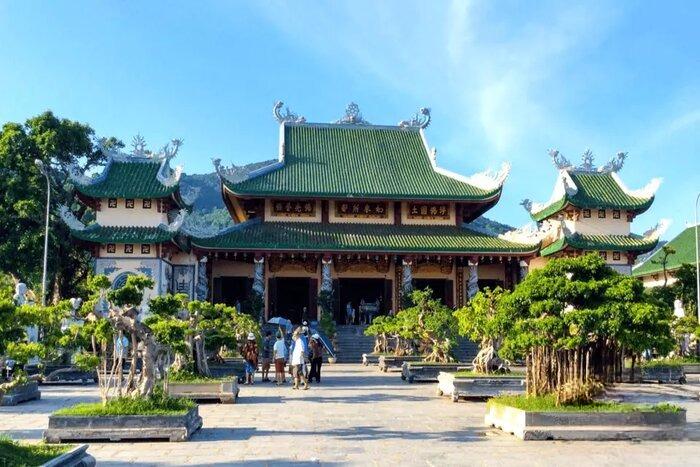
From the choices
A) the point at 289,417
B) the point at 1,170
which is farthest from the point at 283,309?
the point at 289,417

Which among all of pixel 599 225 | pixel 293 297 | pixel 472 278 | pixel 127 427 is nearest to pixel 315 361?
pixel 127 427

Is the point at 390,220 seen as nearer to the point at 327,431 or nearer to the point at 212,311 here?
the point at 212,311

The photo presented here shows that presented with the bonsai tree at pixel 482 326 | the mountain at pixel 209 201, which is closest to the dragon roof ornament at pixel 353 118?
the bonsai tree at pixel 482 326

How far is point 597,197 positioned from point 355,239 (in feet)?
38.8

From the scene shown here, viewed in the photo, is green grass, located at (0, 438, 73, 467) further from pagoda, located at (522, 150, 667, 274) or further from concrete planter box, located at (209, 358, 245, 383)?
pagoda, located at (522, 150, 667, 274)

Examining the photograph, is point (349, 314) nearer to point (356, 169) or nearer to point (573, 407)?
point (356, 169)

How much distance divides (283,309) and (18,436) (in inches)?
1070

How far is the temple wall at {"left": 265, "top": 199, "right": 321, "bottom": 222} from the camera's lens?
119ft

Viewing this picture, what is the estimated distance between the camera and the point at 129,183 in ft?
105

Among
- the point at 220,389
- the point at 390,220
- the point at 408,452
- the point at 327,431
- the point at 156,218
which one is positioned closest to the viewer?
the point at 408,452

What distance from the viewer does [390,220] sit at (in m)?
36.9

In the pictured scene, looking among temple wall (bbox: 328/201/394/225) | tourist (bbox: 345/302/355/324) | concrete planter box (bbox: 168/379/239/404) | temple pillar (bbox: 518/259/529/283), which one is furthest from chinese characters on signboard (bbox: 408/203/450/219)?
concrete planter box (bbox: 168/379/239/404)

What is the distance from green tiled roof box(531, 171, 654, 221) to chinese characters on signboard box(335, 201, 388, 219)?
8203 millimetres

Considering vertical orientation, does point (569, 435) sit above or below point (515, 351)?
below
